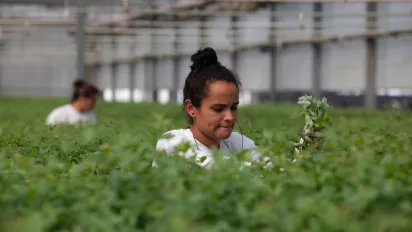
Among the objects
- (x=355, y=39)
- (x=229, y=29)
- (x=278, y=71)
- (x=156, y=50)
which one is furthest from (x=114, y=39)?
(x=355, y=39)

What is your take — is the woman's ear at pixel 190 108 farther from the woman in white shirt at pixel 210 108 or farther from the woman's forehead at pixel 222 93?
the woman's forehead at pixel 222 93

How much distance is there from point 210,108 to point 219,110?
6 cm

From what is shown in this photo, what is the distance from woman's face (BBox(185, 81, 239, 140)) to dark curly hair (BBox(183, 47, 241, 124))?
5cm

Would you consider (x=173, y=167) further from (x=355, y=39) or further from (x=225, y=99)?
(x=355, y=39)

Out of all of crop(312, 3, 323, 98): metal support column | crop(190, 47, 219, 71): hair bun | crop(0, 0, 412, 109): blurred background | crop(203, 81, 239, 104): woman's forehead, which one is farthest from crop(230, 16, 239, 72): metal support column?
crop(203, 81, 239, 104): woman's forehead

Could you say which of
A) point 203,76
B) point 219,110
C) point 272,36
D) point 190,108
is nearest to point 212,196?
point 219,110

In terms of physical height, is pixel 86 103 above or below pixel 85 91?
below

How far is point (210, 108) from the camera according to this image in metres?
4.89

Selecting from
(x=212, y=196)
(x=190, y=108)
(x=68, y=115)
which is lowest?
(x=68, y=115)

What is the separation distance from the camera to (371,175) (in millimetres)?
2957

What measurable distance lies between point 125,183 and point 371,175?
95 centimetres

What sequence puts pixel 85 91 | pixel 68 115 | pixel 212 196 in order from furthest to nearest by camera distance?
pixel 85 91 < pixel 68 115 < pixel 212 196

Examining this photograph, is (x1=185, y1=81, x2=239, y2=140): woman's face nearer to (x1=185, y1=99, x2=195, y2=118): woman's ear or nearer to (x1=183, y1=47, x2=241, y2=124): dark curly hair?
(x1=183, y1=47, x2=241, y2=124): dark curly hair

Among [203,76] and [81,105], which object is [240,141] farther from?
[81,105]
